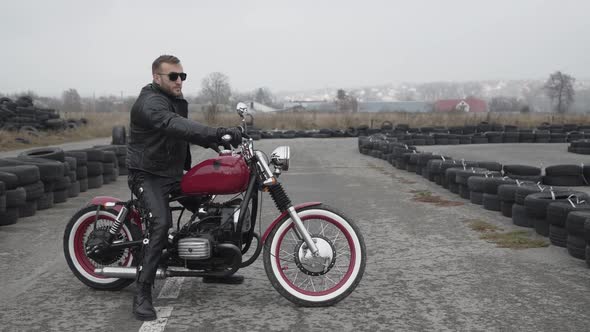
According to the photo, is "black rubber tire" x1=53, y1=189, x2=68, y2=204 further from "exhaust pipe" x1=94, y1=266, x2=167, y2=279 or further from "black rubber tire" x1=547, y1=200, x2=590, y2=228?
"black rubber tire" x1=547, y1=200, x2=590, y2=228

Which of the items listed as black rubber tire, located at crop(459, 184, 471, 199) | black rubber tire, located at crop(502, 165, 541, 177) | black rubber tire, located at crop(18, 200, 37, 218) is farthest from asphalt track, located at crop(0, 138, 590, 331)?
black rubber tire, located at crop(502, 165, 541, 177)

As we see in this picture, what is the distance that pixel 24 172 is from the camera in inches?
387

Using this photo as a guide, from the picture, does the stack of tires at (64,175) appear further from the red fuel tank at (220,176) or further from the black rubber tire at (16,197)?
the red fuel tank at (220,176)

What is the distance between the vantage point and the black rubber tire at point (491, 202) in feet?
33.0

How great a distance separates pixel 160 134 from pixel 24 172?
19.0 ft

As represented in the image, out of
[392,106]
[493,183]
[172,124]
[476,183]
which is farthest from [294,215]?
[392,106]

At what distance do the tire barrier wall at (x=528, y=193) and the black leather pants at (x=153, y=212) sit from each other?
161 inches

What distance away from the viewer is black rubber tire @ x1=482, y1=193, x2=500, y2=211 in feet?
33.0

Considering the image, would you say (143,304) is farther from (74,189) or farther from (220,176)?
(74,189)

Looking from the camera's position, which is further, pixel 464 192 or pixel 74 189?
pixel 74 189

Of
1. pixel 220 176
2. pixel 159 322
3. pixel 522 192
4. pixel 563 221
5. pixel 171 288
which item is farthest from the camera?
pixel 522 192

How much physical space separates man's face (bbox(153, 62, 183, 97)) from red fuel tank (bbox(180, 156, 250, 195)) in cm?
67

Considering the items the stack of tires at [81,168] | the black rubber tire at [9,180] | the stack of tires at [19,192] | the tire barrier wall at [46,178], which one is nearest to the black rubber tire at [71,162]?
the tire barrier wall at [46,178]

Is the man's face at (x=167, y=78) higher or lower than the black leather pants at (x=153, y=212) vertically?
higher
